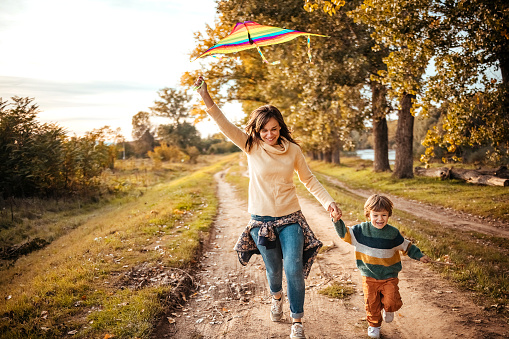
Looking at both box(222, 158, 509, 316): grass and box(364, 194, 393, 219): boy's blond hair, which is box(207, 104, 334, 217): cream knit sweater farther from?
box(222, 158, 509, 316): grass

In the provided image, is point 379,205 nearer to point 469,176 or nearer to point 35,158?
point 35,158

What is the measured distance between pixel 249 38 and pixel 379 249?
10.1 ft

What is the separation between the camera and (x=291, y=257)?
12.5 ft

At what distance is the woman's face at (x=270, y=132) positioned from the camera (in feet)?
13.2

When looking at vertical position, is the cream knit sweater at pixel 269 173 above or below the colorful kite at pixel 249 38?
below

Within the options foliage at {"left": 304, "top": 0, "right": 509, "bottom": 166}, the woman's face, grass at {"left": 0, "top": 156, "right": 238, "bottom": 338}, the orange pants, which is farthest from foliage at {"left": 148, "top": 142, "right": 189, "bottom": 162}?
the orange pants

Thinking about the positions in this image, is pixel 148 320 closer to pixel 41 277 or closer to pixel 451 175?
pixel 41 277

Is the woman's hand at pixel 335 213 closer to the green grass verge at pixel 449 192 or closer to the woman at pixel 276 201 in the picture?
the woman at pixel 276 201

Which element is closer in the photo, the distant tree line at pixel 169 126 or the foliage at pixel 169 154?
the foliage at pixel 169 154

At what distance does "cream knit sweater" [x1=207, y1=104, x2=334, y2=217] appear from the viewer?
157 inches

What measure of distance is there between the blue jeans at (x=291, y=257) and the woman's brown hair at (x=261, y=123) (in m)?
0.90

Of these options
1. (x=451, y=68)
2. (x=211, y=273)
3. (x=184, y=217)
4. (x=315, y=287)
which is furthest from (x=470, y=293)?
(x=184, y=217)

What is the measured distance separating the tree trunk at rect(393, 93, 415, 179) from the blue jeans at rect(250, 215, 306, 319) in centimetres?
1693

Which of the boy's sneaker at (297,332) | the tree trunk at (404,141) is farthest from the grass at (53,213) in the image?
the tree trunk at (404,141)
